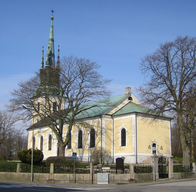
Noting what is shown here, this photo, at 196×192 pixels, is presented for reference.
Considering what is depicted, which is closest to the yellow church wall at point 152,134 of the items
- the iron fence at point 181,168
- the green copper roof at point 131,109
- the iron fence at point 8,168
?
the green copper roof at point 131,109

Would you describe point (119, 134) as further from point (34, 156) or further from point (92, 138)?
point (34, 156)

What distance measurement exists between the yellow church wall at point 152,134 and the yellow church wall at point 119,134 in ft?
3.97

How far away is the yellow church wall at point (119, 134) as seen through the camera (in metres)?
36.8

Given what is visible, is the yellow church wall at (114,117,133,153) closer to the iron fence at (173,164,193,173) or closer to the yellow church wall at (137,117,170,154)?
the yellow church wall at (137,117,170,154)

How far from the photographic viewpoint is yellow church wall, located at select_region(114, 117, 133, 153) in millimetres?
36781

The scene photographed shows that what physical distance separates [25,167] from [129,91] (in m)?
21.9

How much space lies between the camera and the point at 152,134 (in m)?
38.2

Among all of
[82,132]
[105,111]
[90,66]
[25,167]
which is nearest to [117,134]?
[105,111]

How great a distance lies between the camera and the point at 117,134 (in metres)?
39.1

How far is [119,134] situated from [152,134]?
456cm

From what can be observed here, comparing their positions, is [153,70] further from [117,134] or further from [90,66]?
[117,134]

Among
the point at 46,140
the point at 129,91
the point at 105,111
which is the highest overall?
the point at 129,91

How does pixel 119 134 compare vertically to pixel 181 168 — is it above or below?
above

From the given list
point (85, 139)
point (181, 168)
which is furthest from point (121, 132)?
point (181, 168)
